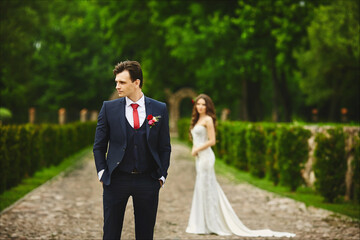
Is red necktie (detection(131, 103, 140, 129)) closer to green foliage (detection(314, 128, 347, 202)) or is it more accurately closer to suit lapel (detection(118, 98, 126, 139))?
suit lapel (detection(118, 98, 126, 139))

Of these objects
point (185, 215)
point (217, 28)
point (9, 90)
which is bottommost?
point (185, 215)

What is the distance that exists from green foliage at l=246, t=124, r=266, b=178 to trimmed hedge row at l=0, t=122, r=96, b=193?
20.9 ft

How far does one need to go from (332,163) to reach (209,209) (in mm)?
3360

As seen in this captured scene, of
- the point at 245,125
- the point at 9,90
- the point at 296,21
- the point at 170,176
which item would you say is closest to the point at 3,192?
the point at 170,176

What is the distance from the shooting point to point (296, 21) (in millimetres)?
23797

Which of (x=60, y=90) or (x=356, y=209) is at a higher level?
(x=60, y=90)

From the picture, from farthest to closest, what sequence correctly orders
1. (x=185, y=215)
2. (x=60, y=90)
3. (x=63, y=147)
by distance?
(x=60, y=90) → (x=63, y=147) → (x=185, y=215)

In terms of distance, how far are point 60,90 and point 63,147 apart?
28.1 m

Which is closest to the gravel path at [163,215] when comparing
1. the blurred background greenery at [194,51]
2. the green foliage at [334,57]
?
the blurred background greenery at [194,51]

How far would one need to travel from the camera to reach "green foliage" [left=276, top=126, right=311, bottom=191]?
1153 centimetres

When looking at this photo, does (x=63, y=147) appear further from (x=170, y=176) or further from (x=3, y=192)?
(x=3, y=192)

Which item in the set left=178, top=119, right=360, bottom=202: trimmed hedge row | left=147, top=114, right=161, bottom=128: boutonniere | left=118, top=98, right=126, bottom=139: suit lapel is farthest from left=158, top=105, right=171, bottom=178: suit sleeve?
left=178, top=119, right=360, bottom=202: trimmed hedge row

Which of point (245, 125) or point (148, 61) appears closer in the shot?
point (245, 125)

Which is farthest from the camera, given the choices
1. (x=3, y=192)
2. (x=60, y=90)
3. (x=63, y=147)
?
(x=60, y=90)
